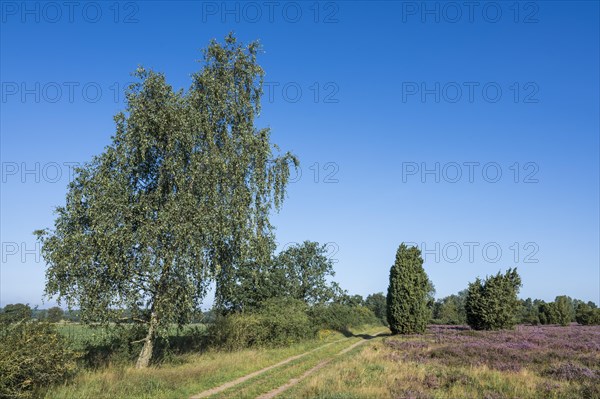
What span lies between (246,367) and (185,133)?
11681 mm

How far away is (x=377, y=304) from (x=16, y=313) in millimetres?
134363

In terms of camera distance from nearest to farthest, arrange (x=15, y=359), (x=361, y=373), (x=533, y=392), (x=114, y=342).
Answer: (x=15, y=359) → (x=533, y=392) → (x=361, y=373) → (x=114, y=342)

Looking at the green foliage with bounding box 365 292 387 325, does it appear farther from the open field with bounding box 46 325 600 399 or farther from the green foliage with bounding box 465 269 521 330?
the open field with bounding box 46 325 600 399

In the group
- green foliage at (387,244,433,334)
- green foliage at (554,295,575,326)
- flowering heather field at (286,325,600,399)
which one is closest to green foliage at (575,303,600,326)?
green foliage at (554,295,575,326)

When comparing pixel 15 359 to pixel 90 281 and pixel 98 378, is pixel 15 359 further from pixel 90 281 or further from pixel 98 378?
pixel 90 281

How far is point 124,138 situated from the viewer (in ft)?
64.6

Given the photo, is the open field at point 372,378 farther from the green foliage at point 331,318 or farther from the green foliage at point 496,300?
the green foliage at point 331,318

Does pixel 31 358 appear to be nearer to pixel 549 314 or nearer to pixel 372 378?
pixel 372 378

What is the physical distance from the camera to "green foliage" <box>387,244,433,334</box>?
42594 mm

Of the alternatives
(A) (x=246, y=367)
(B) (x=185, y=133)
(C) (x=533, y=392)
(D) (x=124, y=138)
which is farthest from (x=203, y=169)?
(C) (x=533, y=392)

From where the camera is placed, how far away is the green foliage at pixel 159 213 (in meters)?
18.4

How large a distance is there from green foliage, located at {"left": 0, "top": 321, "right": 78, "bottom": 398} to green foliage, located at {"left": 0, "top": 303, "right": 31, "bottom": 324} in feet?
1.19

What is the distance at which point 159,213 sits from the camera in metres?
19.2

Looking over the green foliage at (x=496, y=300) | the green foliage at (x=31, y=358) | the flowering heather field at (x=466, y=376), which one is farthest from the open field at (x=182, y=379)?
the green foliage at (x=496, y=300)
